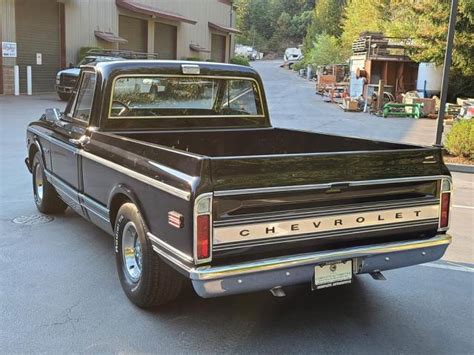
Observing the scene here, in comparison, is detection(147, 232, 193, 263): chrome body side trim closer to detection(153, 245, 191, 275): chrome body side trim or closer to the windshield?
detection(153, 245, 191, 275): chrome body side trim

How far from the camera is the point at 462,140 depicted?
11719 millimetres

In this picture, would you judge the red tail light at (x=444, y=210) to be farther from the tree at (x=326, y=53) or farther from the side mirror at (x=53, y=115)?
the tree at (x=326, y=53)

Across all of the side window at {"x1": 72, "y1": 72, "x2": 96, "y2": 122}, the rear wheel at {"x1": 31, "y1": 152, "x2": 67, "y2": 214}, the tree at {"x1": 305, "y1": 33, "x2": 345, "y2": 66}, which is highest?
the tree at {"x1": 305, "y1": 33, "x2": 345, "y2": 66}

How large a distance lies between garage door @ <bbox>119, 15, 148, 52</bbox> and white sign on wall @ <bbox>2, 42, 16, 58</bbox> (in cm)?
950

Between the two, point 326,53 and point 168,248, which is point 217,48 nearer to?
point 326,53

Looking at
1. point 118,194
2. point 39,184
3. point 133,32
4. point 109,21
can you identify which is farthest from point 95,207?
point 133,32

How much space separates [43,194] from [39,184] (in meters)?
0.28

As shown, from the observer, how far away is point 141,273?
3.98 metres

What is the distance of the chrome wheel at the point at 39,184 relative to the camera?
6703 mm

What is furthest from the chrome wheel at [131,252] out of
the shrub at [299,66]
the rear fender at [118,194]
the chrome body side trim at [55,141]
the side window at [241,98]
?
the shrub at [299,66]

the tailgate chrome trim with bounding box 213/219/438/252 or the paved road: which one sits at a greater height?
the tailgate chrome trim with bounding box 213/219/438/252

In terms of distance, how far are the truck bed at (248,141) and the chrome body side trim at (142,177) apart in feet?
1.53

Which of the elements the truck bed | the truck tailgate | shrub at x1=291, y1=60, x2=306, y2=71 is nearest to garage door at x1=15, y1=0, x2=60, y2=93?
the truck bed

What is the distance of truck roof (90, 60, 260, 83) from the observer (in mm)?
5148
